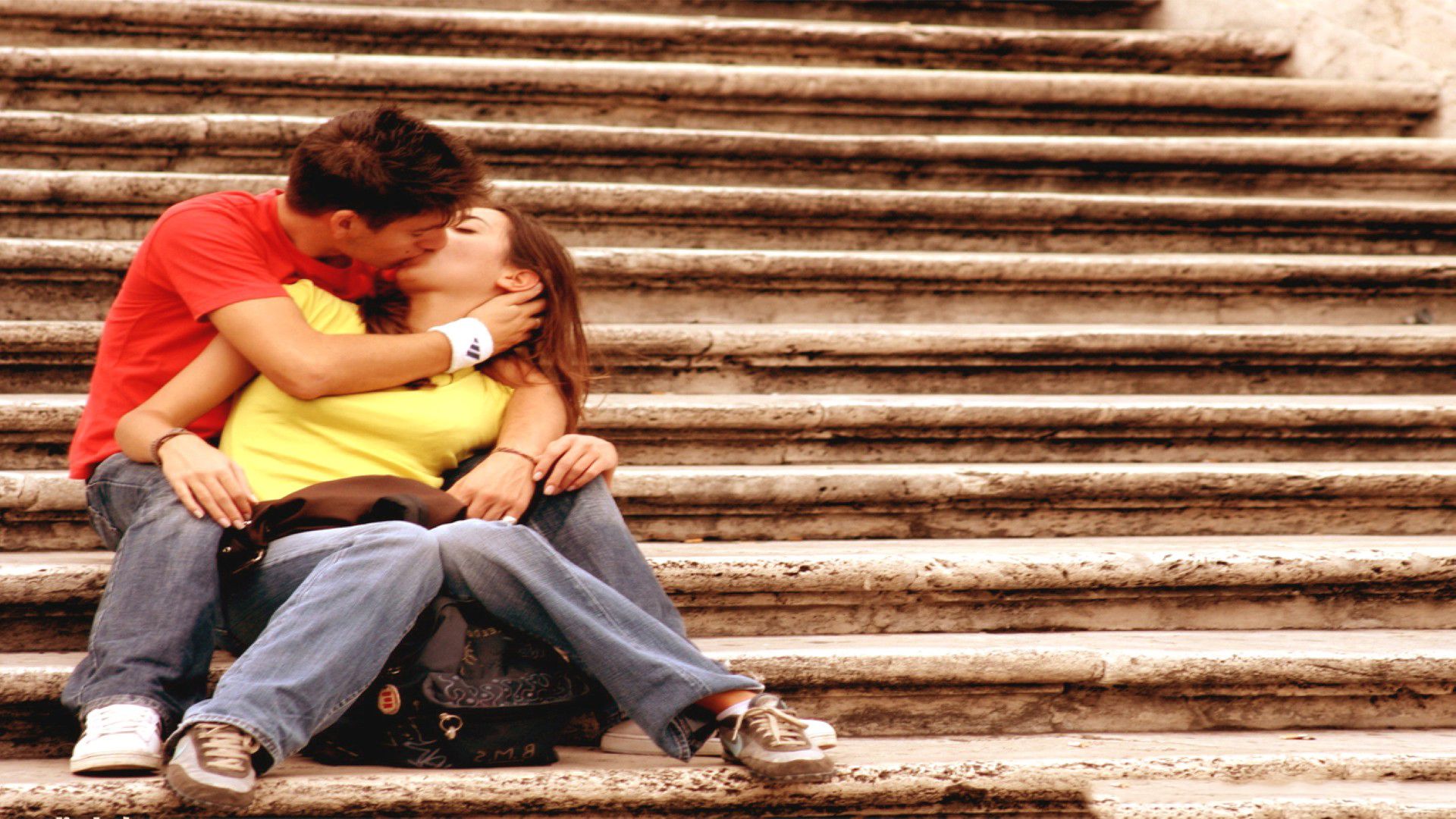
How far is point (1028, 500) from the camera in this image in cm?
278

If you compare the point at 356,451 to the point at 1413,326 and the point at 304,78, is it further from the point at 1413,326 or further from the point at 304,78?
the point at 1413,326

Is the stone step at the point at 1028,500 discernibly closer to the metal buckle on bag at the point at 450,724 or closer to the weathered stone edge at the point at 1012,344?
the weathered stone edge at the point at 1012,344

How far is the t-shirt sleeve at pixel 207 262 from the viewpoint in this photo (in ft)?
6.84

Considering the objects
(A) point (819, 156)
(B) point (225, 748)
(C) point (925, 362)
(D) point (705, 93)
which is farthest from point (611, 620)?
(D) point (705, 93)

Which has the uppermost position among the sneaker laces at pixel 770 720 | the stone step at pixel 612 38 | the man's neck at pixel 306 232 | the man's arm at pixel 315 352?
the stone step at pixel 612 38

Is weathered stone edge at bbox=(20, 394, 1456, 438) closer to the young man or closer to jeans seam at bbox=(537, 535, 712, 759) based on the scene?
the young man

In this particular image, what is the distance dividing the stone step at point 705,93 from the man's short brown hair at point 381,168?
1.63m

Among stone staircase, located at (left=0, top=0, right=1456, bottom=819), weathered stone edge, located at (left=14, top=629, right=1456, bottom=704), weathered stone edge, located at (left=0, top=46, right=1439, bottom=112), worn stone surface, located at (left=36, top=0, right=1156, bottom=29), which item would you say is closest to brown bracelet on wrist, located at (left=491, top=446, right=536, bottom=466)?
stone staircase, located at (left=0, top=0, right=1456, bottom=819)

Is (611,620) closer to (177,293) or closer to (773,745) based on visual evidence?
(773,745)

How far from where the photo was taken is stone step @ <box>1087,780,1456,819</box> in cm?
199

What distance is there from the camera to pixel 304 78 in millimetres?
3617

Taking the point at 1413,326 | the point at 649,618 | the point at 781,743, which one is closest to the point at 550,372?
the point at 649,618

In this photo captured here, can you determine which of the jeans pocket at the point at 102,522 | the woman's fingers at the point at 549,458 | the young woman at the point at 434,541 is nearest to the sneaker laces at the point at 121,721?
the young woman at the point at 434,541

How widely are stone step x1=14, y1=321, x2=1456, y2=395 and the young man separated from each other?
758mm
